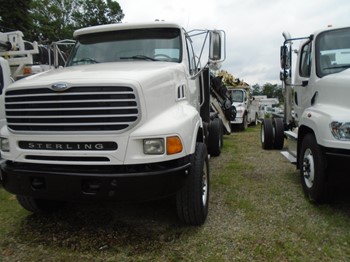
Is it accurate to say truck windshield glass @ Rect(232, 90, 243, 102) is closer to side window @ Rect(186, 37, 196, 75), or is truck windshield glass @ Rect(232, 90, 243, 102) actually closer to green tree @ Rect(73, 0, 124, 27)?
side window @ Rect(186, 37, 196, 75)

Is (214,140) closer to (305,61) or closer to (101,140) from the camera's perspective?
(305,61)

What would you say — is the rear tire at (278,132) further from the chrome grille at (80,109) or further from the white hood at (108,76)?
the chrome grille at (80,109)

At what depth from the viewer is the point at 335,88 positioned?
448cm

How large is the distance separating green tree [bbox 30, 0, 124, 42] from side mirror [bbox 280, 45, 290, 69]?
3715cm

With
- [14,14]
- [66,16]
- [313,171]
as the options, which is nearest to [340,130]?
[313,171]

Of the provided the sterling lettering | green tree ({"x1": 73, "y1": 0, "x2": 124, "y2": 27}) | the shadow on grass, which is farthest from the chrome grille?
green tree ({"x1": 73, "y1": 0, "x2": 124, "y2": 27})

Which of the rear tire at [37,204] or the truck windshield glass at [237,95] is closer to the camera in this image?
the rear tire at [37,204]

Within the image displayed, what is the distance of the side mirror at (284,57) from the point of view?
6349 millimetres

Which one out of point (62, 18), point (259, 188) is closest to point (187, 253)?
point (259, 188)

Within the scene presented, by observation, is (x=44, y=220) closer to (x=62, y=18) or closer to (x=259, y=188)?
(x=259, y=188)

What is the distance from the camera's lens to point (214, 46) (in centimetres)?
499

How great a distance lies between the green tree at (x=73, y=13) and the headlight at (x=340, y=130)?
3966 cm

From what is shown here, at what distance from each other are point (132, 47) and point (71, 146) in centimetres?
193

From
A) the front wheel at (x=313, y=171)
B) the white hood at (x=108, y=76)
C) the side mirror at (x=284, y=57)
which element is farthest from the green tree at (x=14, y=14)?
the front wheel at (x=313, y=171)
